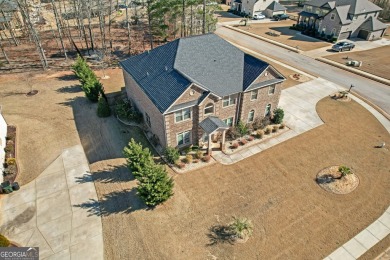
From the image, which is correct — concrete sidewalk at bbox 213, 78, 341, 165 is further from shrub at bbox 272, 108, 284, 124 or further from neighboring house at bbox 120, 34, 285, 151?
neighboring house at bbox 120, 34, 285, 151

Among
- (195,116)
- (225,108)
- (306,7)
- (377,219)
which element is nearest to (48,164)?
(195,116)

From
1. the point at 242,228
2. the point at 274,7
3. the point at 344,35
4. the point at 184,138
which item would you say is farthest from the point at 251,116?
the point at 274,7

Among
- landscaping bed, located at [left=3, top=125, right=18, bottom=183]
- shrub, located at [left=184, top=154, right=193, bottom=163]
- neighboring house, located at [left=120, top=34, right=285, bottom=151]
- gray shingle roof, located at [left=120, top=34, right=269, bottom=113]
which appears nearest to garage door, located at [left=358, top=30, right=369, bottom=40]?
neighboring house, located at [left=120, top=34, right=285, bottom=151]

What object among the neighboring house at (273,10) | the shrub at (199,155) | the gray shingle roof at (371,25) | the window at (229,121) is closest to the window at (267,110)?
the window at (229,121)

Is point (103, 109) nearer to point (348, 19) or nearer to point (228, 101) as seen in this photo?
point (228, 101)

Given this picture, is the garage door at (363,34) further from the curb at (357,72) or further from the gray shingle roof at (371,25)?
the curb at (357,72)
